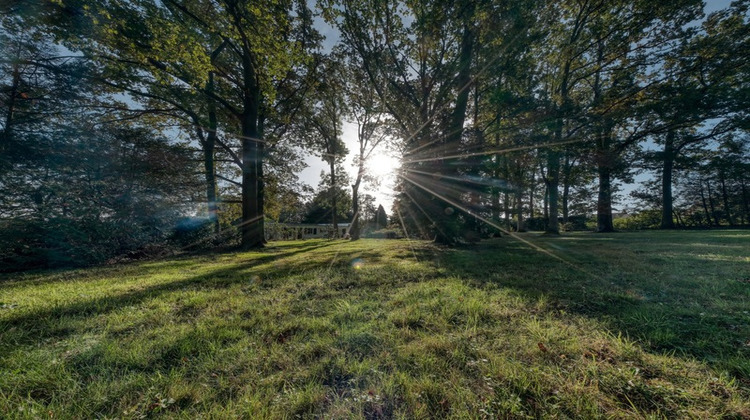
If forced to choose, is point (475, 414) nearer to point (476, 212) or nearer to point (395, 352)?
point (395, 352)

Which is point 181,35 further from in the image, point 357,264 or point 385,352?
point 385,352

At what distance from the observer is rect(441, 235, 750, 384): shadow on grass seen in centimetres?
184

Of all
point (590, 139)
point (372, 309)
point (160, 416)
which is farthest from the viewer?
point (590, 139)

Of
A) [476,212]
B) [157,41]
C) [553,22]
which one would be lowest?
[476,212]

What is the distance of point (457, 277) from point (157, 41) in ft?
35.6

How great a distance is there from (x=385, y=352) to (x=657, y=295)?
12.3 feet

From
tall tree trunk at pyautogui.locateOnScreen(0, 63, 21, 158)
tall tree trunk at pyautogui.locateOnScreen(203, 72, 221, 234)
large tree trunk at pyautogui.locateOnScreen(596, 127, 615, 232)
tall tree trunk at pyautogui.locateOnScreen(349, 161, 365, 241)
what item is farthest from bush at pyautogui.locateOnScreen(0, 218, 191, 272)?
large tree trunk at pyautogui.locateOnScreen(596, 127, 615, 232)

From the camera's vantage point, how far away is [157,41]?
7148mm

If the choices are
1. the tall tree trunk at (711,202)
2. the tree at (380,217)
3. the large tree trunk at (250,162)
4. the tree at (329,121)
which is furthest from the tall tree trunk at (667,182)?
the tree at (380,217)

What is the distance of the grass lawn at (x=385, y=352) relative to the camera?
1.30 m

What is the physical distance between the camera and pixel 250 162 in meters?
11.0

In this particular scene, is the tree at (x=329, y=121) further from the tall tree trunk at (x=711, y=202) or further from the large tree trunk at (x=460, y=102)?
the tall tree trunk at (x=711, y=202)

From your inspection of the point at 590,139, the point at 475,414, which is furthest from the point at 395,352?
the point at 590,139

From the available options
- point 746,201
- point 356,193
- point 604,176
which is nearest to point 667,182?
point 604,176
